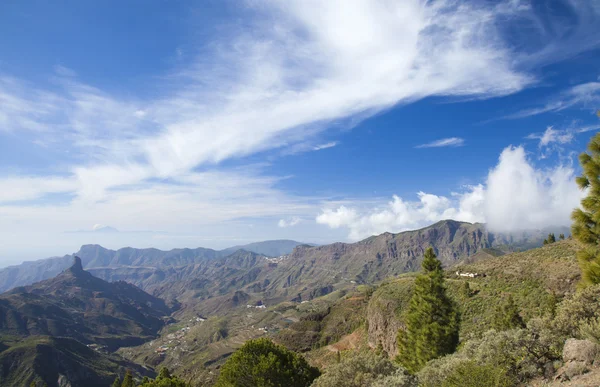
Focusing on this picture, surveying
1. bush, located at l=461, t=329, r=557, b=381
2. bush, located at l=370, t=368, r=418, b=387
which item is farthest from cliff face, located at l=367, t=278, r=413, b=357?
bush, located at l=461, t=329, r=557, b=381

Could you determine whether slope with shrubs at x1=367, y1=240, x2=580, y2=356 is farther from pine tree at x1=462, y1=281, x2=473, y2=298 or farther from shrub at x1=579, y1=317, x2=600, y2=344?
shrub at x1=579, y1=317, x2=600, y2=344

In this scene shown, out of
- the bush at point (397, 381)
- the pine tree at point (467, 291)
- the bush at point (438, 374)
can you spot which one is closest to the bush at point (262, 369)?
the bush at point (397, 381)

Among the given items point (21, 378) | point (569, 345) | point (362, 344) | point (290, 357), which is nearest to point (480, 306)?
point (362, 344)

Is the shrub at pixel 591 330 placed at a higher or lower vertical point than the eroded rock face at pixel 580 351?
higher

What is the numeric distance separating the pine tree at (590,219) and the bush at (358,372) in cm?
944

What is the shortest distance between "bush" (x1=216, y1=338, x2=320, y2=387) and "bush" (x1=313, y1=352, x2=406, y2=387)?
7.92 m

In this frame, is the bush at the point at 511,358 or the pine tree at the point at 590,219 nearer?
Answer: the bush at the point at 511,358

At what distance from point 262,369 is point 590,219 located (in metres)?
21.2

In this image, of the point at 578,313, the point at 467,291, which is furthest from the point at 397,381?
the point at 467,291

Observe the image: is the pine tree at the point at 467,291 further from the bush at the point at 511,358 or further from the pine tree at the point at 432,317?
the bush at the point at 511,358

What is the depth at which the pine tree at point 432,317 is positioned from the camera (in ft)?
103

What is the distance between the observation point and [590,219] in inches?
565

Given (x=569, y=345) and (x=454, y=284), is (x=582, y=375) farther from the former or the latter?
(x=454, y=284)

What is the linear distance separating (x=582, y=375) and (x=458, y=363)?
3.49 m
